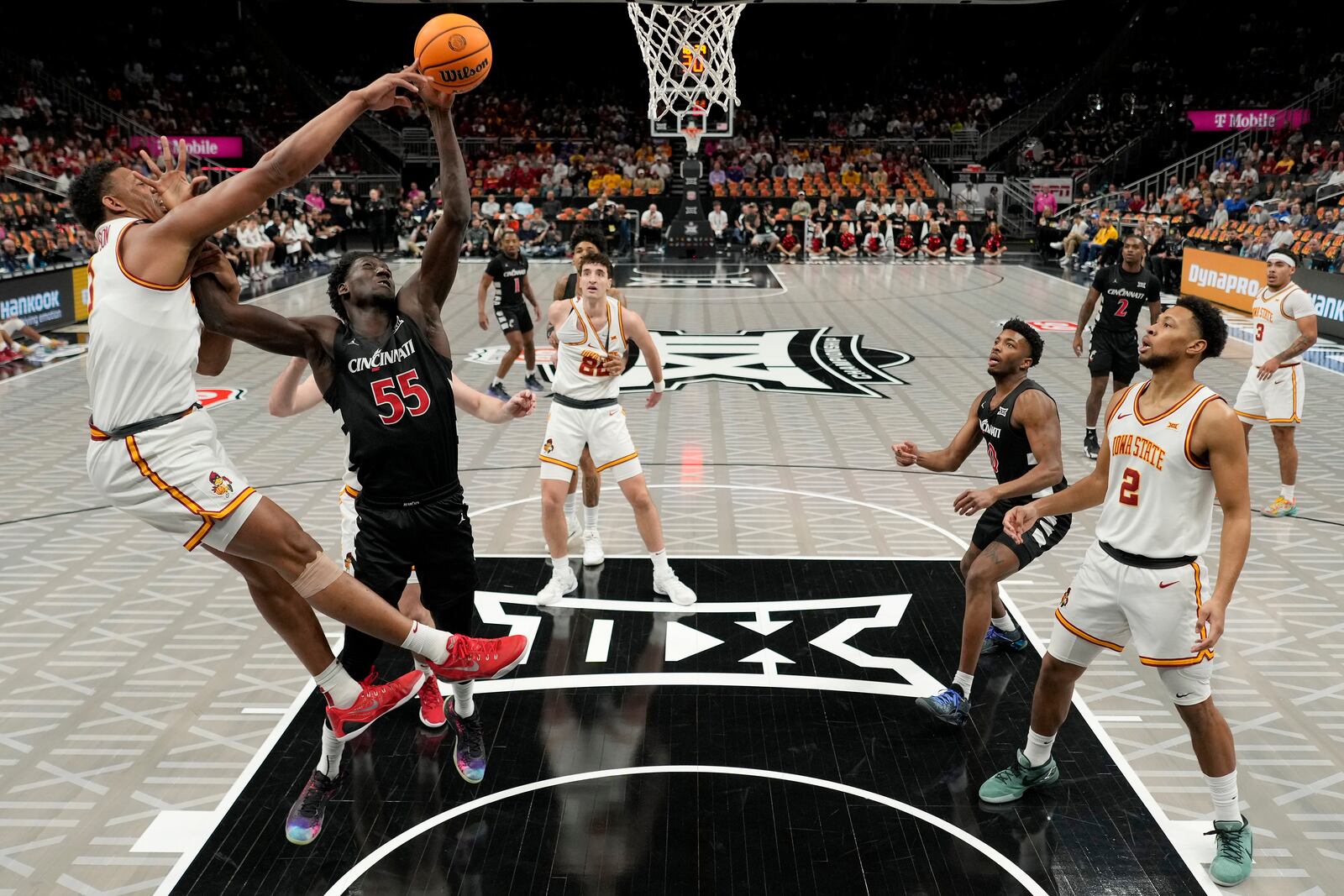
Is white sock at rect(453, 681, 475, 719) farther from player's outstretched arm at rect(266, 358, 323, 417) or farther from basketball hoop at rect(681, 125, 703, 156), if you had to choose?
basketball hoop at rect(681, 125, 703, 156)

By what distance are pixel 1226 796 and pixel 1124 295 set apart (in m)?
5.80

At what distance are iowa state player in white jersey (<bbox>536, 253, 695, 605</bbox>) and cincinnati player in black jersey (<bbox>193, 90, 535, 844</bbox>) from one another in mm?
1838

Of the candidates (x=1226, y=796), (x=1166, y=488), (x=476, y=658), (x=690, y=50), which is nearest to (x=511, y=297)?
(x=476, y=658)

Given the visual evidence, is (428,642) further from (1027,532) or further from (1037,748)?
(1027,532)

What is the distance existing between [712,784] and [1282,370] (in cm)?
523

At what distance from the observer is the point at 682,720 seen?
4766 millimetres

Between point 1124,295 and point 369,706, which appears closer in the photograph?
point 369,706

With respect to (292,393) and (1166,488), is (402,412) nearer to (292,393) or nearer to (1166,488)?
(292,393)

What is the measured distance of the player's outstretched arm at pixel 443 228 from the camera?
12.5 feet

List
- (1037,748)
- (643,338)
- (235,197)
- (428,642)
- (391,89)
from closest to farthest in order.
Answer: (235,197)
(391,89)
(428,642)
(1037,748)
(643,338)

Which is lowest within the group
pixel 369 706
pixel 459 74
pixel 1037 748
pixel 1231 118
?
pixel 1037 748

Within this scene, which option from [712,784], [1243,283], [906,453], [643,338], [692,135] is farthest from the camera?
[692,135]

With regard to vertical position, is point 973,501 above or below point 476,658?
above

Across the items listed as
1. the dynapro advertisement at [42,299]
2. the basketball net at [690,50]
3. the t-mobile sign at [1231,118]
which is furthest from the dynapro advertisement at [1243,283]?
the dynapro advertisement at [42,299]
